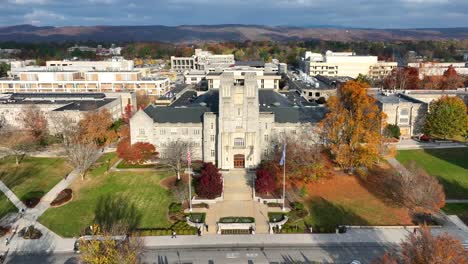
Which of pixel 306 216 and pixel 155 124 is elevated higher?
pixel 155 124

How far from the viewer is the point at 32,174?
7119 cm

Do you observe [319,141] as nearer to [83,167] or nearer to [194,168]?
[194,168]

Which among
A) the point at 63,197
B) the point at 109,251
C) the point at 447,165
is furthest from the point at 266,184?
the point at 447,165

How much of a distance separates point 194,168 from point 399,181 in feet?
120

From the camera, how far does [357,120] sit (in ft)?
216

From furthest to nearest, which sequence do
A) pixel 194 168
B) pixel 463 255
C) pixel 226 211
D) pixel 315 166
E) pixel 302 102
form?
pixel 302 102 < pixel 194 168 < pixel 315 166 < pixel 226 211 < pixel 463 255

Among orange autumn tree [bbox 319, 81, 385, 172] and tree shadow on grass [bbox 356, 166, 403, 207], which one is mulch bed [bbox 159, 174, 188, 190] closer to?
orange autumn tree [bbox 319, 81, 385, 172]

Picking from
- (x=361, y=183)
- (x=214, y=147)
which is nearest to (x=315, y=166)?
(x=361, y=183)

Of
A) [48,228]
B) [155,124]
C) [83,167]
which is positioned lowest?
[48,228]

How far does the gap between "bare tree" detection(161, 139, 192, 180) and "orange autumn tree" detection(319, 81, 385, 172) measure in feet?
84.9

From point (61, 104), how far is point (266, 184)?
6942cm

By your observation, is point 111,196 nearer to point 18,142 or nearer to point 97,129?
point 97,129

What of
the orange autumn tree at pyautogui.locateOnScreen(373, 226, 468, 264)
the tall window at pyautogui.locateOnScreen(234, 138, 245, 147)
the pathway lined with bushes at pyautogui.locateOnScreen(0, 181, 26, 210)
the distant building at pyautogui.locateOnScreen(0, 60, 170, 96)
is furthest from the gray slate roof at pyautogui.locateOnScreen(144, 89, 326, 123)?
the distant building at pyautogui.locateOnScreen(0, 60, 170, 96)

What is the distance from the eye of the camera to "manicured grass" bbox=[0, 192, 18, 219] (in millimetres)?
55844
